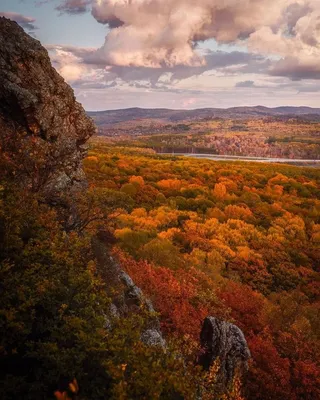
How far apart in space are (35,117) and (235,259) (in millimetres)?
29466

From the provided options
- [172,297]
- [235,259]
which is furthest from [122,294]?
[235,259]

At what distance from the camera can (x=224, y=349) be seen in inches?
690

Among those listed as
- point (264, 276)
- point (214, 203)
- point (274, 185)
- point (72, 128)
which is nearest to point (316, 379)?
point (264, 276)

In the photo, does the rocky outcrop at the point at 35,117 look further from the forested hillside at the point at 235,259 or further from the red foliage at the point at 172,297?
the red foliage at the point at 172,297

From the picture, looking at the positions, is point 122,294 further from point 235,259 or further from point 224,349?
point 235,259

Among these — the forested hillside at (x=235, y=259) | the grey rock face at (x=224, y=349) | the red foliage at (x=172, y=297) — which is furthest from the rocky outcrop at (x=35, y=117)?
the grey rock face at (x=224, y=349)

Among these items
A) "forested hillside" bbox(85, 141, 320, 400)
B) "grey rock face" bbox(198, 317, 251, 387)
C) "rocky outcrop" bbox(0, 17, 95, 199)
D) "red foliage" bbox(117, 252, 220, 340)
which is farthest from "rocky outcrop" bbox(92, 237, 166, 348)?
"red foliage" bbox(117, 252, 220, 340)

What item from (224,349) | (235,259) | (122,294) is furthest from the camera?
(235,259)

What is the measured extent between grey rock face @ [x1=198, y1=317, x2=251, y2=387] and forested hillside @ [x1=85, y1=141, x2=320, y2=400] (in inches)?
53.3

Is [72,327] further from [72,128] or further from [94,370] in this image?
[72,128]

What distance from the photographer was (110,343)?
8109 mm

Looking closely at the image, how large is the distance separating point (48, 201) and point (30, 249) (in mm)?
5679

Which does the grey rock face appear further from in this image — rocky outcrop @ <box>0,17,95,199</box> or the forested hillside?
rocky outcrop @ <box>0,17,95,199</box>

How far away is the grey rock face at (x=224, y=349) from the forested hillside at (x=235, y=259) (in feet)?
4.44
